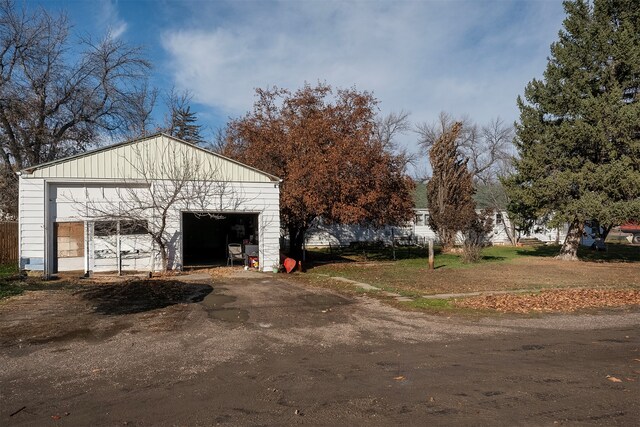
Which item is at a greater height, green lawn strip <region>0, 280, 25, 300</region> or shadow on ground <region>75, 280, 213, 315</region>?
green lawn strip <region>0, 280, 25, 300</region>

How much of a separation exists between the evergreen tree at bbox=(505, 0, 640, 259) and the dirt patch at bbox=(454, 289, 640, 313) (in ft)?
31.8

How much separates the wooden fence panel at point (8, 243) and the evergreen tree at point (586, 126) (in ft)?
74.5

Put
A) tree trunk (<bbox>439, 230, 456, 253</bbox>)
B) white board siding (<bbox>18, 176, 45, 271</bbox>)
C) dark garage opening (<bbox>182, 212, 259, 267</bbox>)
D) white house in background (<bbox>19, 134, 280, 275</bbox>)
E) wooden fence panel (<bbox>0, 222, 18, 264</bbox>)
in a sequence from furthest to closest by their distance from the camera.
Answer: tree trunk (<bbox>439, 230, 456, 253</bbox>) → dark garage opening (<bbox>182, 212, 259, 267</bbox>) → wooden fence panel (<bbox>0, 222, 18, 264</bbox>) → white house in background (<bbox>19, 134, 280, 275</bbox>) → white board siding (<bbox>18, 176, 45, 271</bbox>)

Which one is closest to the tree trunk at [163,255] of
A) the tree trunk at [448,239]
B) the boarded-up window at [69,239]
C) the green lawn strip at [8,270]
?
the boarded-up window at [69,239]

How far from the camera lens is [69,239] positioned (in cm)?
1639

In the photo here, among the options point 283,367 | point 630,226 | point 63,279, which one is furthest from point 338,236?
point 630,226

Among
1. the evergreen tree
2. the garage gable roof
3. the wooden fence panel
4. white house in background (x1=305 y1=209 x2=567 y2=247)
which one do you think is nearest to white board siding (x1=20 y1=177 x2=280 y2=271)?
the garage gable roof

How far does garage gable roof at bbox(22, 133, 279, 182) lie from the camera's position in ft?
52.3

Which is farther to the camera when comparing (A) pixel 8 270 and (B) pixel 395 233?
(B) pixel 395 233

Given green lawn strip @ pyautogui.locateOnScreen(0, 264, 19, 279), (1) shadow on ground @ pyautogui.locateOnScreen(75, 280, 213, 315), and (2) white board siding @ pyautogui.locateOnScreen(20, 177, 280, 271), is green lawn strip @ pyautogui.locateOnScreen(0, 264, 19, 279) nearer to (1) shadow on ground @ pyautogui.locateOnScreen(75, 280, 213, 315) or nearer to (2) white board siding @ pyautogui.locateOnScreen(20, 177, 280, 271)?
(2) white board siding @ pyautogui.locateOnScreen(20, 177, 280, 271)

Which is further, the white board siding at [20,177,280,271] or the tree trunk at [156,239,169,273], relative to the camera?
the tree trunk at [156,239,169,273]

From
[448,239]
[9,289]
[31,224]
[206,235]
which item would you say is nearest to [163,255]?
[31,224]

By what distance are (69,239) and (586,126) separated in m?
21.4

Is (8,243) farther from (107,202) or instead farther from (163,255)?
(163,255)
